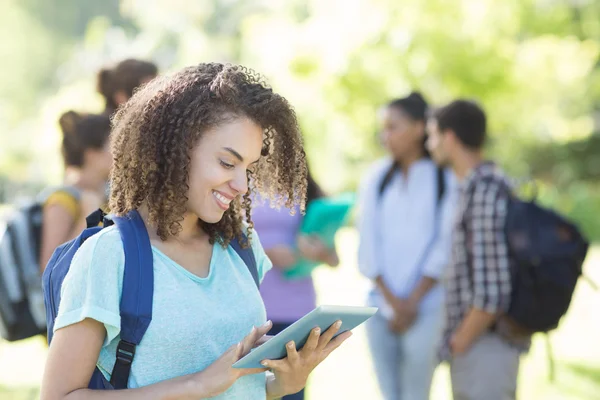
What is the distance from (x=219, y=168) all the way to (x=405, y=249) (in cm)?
308

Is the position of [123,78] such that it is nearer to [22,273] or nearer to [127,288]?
[22,273]

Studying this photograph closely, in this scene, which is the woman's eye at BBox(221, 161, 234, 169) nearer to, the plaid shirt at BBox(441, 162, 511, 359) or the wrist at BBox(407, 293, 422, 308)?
the plaid shirt at BBox(441, 162, 511, 359)

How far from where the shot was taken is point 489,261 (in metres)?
4.12

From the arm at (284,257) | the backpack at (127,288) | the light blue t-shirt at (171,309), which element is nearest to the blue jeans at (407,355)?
the arm at (284,257)

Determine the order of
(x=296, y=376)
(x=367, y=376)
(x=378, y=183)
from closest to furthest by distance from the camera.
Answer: (x=296, y=376)
(x=378, y=183)
(x=367, y=376)

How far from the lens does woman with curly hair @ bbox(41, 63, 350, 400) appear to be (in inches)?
72.6

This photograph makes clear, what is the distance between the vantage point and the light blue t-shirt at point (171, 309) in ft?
6.02

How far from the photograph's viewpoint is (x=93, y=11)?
51.9 m

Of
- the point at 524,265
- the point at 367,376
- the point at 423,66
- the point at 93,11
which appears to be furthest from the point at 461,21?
the point at 93,11

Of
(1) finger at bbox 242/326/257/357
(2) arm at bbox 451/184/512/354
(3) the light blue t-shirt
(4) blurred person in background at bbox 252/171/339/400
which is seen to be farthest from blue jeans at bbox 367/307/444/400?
(1) finger at bbox 242/326/257/357

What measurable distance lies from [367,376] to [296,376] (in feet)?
18.4

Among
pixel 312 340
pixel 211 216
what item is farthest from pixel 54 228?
pixel 312 340

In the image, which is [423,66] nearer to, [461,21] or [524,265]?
[461,21]

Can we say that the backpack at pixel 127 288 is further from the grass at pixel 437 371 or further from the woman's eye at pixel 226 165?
the grass at pixel 437 371
